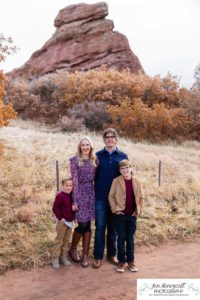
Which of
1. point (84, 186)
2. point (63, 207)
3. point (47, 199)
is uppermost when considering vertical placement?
point (84, 186)

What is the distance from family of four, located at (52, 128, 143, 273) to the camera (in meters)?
6.16

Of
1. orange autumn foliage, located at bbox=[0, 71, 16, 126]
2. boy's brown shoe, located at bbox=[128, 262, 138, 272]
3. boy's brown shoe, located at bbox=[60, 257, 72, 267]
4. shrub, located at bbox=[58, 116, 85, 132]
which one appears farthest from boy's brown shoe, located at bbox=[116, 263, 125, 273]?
shrub, located at bbox=[58, 116, 85, 132]

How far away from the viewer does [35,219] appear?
828 centimetres

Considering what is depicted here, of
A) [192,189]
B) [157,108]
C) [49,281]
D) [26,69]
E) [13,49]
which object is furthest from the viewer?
[26,69]

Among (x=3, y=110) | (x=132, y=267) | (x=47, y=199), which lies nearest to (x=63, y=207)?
(x=132, y=267)

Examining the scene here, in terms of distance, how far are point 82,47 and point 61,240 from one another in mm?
33502

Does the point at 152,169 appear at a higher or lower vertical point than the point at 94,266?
higher

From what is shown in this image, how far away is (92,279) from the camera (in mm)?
6102

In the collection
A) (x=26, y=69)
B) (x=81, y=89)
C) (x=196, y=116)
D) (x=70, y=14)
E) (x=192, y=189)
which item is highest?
(x=70, y=14)

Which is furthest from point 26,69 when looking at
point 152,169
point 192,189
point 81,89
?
point 192,189

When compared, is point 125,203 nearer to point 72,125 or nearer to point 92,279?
point 92,279

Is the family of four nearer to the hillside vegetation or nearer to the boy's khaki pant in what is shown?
the boy's khaki pant

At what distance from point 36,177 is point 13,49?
12.5 ft

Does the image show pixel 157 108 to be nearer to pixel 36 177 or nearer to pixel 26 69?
pixel 36 177
